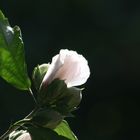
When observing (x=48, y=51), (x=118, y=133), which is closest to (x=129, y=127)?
(x=118, y=133)

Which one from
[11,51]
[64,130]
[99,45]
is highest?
[11,51]

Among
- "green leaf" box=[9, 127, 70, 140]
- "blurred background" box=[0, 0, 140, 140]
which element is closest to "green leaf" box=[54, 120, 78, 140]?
"green leaf" box=[9, 127, 70, 140]

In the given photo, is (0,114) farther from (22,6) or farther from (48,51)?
(22,6)

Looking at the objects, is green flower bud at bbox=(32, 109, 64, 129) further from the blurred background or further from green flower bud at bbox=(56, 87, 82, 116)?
the blurred background

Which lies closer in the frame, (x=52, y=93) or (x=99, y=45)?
(x=52, y=93)

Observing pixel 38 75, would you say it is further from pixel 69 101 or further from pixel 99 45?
pixel 99 45

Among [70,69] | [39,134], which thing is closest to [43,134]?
[39,134]
